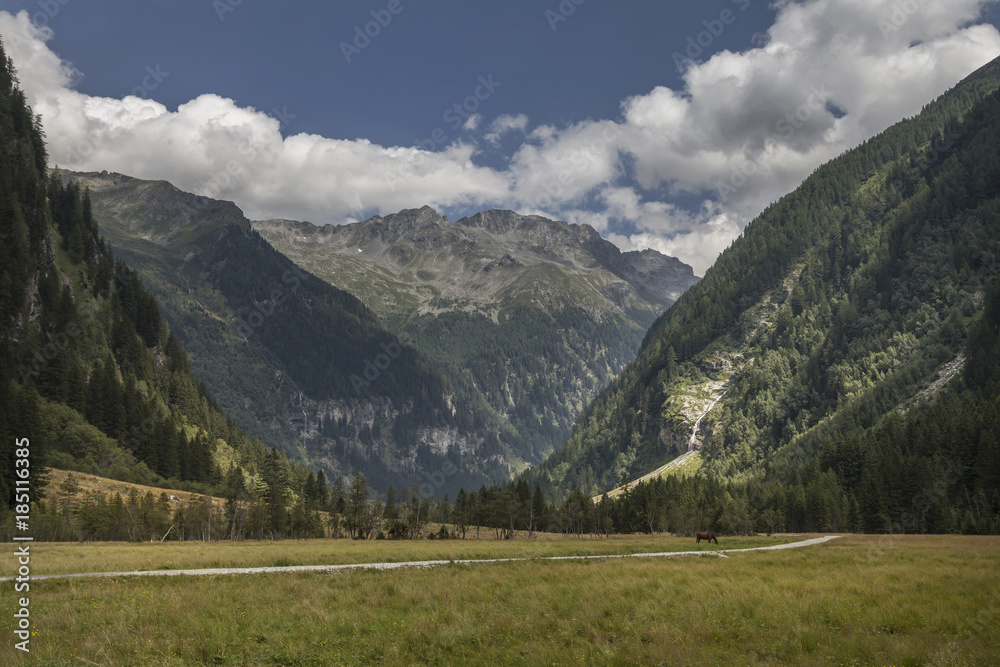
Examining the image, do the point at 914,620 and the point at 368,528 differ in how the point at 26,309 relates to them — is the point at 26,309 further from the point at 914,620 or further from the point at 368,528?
the point at 914,620

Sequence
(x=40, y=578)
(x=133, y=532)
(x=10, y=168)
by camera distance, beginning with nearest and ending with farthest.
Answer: (x=40, y=578), (x=133, y=532), (x=10, y=168)

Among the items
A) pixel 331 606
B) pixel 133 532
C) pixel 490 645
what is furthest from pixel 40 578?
pixel 133 532

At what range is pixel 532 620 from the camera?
19188 mm

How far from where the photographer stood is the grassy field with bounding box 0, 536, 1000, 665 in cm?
1549

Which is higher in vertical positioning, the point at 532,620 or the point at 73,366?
the point at 73,366

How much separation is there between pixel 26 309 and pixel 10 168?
43.4 m

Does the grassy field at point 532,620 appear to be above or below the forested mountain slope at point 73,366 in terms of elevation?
below

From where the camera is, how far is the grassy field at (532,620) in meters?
15.5

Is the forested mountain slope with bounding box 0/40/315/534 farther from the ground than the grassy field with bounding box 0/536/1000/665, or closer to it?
farther from the ground

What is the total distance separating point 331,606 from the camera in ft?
Answer: 70.6

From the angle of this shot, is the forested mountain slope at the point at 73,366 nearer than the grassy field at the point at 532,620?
No

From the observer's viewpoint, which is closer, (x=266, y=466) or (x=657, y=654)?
(x=657, y=654)

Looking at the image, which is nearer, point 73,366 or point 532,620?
point 532,620

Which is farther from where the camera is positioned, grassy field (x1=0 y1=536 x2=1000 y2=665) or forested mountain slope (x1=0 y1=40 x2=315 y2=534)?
forested mountain slope (x1=0 y1=40 x2=315 y2=534)
